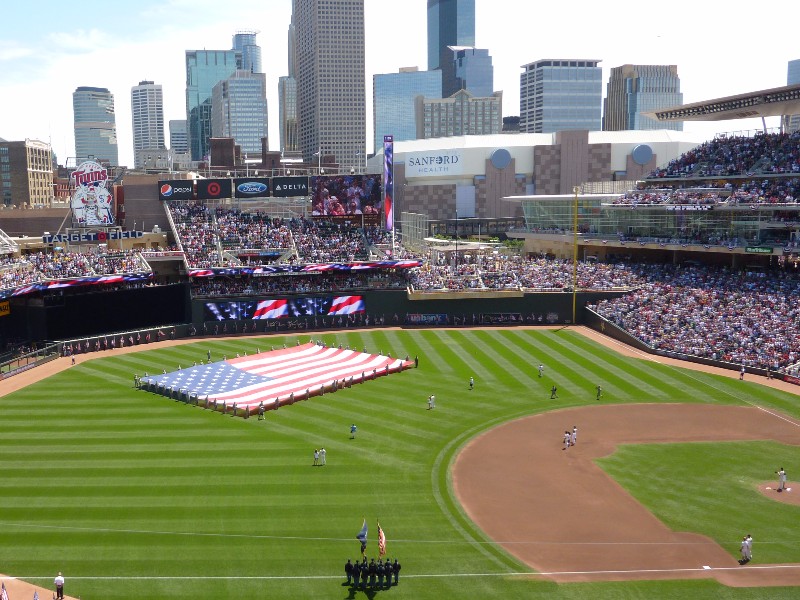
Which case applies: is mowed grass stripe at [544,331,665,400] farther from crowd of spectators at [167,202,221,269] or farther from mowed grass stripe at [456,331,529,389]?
crowd of spectators at [167,202,221,269]

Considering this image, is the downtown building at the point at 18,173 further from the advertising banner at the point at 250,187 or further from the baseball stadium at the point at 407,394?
the advertising banner at the point at 250,187

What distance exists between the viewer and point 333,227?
249ft

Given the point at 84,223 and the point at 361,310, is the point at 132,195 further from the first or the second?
the point at 361,310

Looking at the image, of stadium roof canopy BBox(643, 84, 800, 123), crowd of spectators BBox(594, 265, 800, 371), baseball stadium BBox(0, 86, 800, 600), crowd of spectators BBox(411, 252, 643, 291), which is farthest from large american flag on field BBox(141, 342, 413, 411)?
stadium roof canopy BBox(643, 84, 800, 123)

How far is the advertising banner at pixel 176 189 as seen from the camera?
71.9 meters

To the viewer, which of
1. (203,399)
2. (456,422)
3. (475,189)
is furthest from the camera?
(475,189)

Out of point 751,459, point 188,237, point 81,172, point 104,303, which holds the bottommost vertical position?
point 751,459

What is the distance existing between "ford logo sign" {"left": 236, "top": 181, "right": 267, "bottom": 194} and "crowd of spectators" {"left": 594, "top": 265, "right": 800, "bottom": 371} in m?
34.4

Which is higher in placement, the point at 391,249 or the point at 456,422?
the point at 391,249

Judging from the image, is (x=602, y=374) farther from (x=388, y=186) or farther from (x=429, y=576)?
(x=388, y=186)

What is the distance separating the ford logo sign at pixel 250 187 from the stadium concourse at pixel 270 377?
84.9 feet

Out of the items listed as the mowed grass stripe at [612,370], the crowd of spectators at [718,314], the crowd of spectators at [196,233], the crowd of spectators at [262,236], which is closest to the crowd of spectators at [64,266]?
the crowd of spectators at [196,233]

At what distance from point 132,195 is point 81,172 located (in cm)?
922

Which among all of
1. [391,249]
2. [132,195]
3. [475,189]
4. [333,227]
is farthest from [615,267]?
[132,195]
